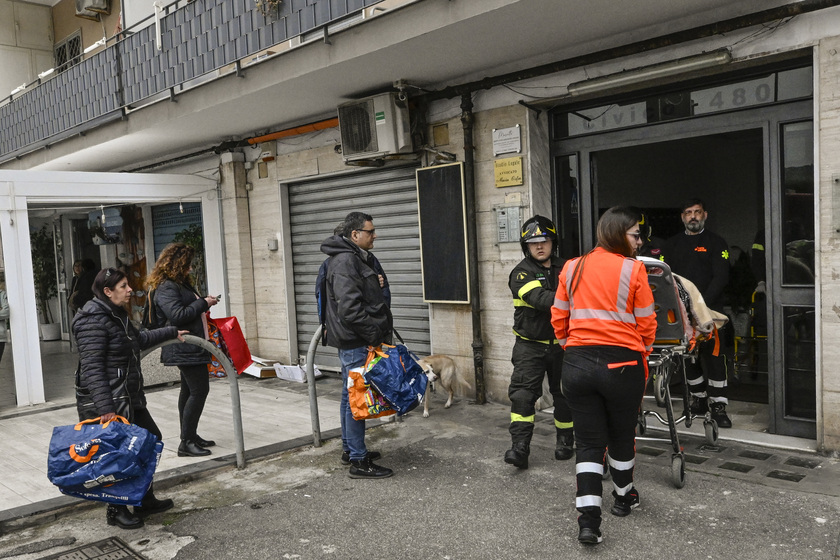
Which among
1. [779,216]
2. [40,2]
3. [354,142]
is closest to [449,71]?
[354,142]

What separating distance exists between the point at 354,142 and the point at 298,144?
1784 mm

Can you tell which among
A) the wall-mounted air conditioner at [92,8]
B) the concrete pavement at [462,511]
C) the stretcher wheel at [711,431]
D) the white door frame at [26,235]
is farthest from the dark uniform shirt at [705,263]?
the wall-mounted air conditioner at [92,8]

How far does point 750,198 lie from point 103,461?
9329 millimetres

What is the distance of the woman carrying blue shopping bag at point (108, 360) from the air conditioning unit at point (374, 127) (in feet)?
11.7

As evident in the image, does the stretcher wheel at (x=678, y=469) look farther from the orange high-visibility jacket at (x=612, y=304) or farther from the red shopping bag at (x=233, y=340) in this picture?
the red shopping bag at (x=233, y=340)

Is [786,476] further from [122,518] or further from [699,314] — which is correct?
[122,518]

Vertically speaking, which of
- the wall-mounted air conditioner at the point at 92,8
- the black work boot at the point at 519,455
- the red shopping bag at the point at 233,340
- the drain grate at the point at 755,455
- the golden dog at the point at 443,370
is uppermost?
the wall-mounted air conditioner at the point at 92,8

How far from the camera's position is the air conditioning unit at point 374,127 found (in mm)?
7281

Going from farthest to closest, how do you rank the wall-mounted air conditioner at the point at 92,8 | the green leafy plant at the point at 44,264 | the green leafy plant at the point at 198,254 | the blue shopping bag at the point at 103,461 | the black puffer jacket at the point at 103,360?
the green leafy plant at the point at 44,264
the wall-mounted air conditioner at the point at 92,8
the green leafy plant at the point at 198,254
the black puffer jacket at the point at 103,360
the blue shopping bag at the point at 103,461

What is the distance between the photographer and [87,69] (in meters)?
10.2

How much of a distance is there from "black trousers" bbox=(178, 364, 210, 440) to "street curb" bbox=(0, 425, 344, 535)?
0.35 m

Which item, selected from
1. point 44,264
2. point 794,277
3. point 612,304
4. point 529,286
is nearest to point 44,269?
point 44,264

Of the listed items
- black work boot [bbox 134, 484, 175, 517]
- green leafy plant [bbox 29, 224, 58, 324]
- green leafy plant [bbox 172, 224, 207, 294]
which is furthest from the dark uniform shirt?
green leafy plant [bbox 29, 224, 58, 324]

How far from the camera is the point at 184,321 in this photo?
5609 mm
